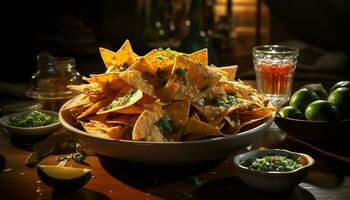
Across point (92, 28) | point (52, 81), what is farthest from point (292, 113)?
point (92, 28)

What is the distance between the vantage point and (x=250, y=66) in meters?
4.62

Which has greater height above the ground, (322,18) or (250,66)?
(322,18)

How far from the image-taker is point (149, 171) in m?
1.23

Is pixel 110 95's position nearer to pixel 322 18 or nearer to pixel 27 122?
pixel 27 122

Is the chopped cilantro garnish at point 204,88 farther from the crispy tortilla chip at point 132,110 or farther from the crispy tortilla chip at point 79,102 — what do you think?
the crispy tortilla chip at point 79,102

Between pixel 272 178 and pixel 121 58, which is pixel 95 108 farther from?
pixel 272 178

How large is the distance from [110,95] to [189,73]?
254mm

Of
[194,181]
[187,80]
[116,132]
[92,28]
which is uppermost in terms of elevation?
[187,80]

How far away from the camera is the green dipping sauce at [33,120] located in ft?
4.92

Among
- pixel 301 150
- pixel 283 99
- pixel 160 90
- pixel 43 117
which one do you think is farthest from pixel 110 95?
pixel 283 99

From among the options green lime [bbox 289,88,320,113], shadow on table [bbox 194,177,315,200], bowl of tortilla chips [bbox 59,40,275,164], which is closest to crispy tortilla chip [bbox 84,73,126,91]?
bowl of tortilla chips [bbox 59,40,275,164]

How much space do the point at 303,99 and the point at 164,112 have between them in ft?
1.72

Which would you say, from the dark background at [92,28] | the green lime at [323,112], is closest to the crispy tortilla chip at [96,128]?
the green lime at [323,112]

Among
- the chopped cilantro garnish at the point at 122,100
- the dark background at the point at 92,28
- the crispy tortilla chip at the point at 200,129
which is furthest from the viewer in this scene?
the dark background at the point at 92,28
